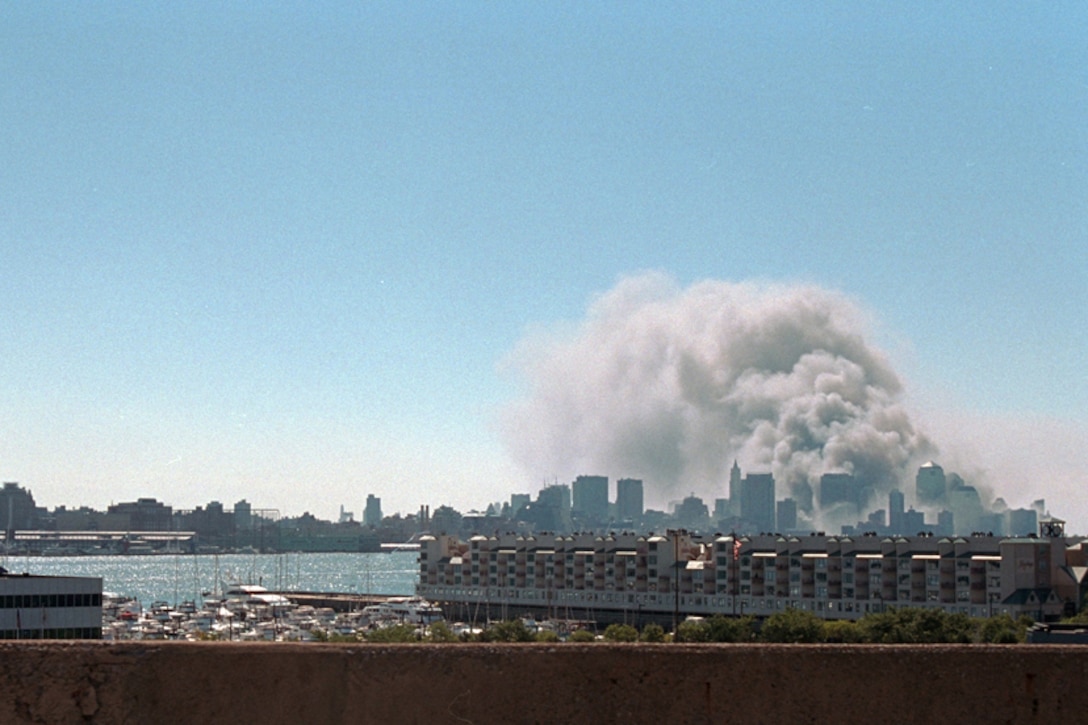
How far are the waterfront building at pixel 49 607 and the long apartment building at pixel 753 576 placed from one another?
39069 millimetres

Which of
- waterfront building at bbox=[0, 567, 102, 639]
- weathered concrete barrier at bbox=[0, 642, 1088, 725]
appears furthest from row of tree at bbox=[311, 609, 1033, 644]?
weathered concrete barrier at bbox=[0, 642, 1088, 725]

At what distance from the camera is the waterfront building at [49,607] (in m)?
36.7

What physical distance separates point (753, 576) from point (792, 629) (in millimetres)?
31771

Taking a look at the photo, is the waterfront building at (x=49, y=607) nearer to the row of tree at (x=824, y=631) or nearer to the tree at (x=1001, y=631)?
the row of tree at (x=824, y=631)

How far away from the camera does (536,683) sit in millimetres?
6832

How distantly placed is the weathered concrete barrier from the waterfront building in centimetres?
3222

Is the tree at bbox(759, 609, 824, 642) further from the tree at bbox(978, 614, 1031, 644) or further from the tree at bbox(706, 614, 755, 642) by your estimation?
the tree at bbox(978, 614, 1031, 644)

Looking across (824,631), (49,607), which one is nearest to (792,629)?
(824,631)

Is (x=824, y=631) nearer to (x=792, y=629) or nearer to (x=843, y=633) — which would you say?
(x=843, y=633)

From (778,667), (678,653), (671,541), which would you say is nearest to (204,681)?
(678,653)

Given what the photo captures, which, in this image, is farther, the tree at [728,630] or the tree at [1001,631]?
the tree at [728,630]

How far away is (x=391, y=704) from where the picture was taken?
668cm

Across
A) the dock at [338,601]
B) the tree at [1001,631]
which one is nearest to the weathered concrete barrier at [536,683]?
the tree at [1001,631]

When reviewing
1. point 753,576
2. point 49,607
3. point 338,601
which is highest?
point 49,607
